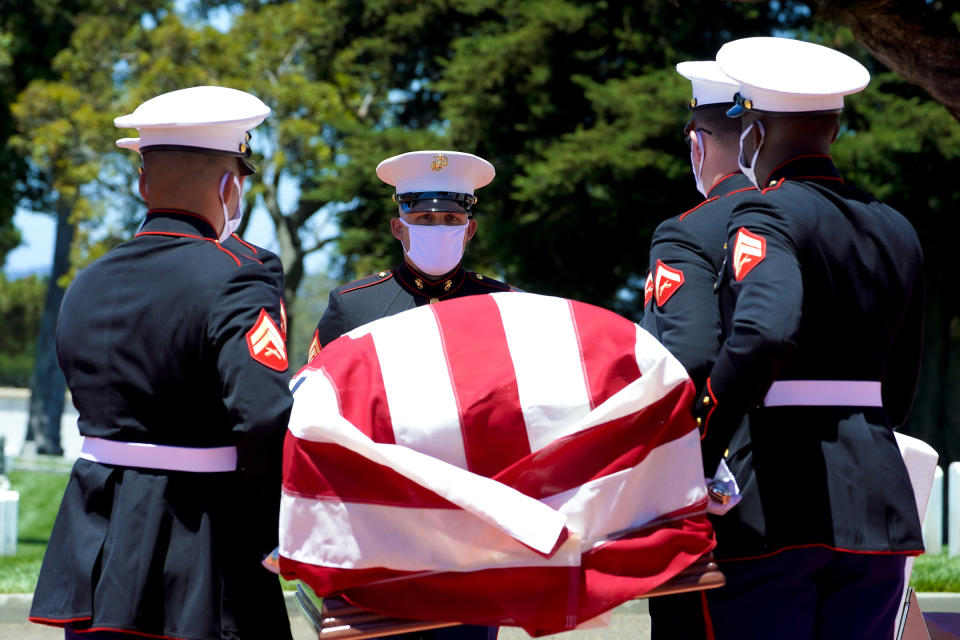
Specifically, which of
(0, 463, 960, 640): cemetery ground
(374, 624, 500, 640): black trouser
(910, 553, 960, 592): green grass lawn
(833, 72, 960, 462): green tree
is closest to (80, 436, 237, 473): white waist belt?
(374, 624, 500, 640): black trouser

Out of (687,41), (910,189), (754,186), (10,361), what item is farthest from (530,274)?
(10,361)

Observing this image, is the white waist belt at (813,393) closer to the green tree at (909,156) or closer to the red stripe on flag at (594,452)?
the red stripe on flag at (594,452)

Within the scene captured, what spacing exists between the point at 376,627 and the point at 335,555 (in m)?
0.15

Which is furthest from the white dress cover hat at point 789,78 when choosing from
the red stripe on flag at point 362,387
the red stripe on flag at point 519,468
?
the red stripe on flag at point 362,387

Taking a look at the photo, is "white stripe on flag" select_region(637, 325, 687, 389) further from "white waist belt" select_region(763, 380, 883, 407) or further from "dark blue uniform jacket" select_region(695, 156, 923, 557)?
"white waist belt" select_region(763, 380, 883, 407)

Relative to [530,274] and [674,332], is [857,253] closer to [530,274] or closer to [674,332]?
[674,332]

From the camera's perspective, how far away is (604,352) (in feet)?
7.34

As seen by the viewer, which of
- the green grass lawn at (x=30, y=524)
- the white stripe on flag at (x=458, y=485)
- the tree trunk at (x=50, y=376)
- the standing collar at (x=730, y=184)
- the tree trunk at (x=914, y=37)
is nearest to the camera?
the white stripe on flag at (x=458, y=485)

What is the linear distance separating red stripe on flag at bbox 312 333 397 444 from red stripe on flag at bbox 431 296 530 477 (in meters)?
0.14

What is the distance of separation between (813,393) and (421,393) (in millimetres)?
934

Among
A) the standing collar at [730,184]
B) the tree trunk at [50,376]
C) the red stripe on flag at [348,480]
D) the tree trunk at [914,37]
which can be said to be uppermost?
the tree trunk at [914,37]

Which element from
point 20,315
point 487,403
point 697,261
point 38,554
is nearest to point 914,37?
point 697,261

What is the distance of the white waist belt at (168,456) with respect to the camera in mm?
2430

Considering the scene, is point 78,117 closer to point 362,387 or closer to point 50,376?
point 50,376
